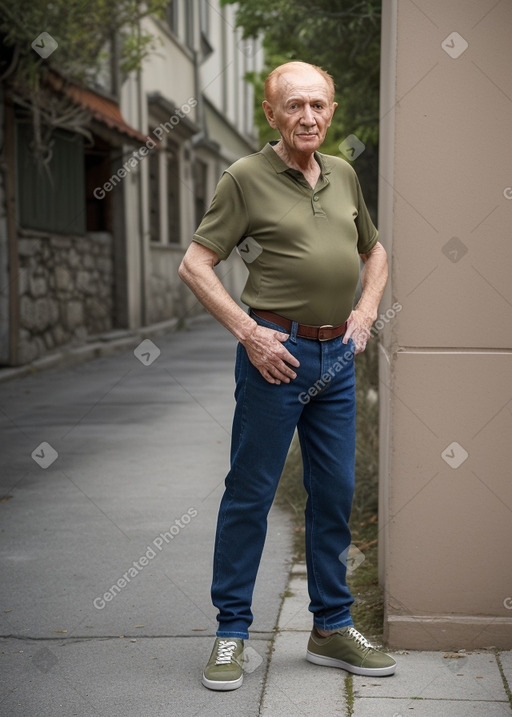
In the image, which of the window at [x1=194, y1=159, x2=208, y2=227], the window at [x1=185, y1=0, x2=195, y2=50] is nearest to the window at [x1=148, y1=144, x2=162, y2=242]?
the window at [x1=185, y1=0, x2=195, y2=50]

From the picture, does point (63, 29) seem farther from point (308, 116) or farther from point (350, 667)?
point (350, 667)

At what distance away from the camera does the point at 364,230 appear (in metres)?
3.43

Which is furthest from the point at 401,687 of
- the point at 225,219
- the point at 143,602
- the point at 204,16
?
the point at 204,16

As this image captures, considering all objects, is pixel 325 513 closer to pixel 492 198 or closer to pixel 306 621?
pixel 306 621

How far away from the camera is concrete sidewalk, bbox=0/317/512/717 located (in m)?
3.21

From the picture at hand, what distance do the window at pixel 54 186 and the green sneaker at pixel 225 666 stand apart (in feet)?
29.2

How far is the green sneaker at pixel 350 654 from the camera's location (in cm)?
337

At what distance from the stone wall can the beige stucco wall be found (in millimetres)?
8462

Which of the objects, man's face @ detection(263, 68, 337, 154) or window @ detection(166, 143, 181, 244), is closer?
man's face @ detection(263, 68, 337, 154)

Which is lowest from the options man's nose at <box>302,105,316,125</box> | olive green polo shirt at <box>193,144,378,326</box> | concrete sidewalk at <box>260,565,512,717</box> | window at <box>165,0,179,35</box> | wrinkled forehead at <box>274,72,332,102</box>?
concrete sidewalk at <box>260,565,512,717</box>

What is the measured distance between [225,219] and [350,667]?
4.98 ft

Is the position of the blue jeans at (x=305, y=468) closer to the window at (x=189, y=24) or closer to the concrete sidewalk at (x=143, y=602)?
the concrete sidewalk at (x=143, y=602)

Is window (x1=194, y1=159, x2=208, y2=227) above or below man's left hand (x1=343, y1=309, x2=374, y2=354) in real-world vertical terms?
above

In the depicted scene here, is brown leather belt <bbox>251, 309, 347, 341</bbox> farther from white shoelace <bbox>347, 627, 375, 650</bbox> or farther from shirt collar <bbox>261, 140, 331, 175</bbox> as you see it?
white shoelace <bbox>347, 627, 375, 650</bbox>
